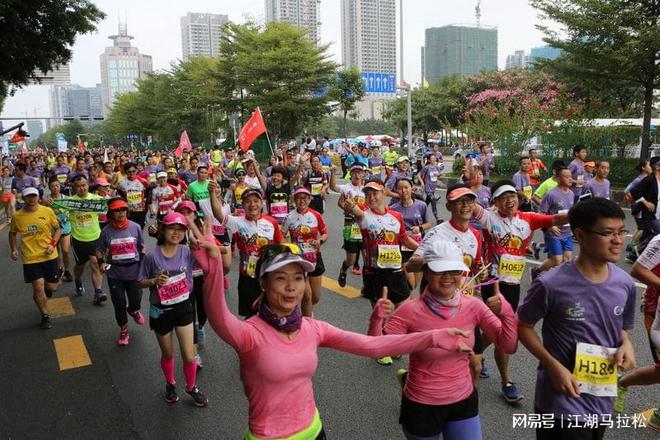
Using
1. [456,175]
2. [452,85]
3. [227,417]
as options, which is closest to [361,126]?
[452,85]

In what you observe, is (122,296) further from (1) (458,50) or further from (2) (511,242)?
(1) (458,50)

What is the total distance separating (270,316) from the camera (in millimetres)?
2564

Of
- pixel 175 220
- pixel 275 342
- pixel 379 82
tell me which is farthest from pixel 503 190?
pixel 379 82

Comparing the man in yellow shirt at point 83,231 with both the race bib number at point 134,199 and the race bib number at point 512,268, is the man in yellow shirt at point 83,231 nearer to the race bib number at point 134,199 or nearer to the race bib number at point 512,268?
the race bib number at point 134,199

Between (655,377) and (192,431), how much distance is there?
3291 millimetres


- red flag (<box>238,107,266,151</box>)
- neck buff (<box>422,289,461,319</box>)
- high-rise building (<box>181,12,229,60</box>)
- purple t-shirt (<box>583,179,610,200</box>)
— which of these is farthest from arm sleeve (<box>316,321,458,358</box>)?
high-rise building (<box>181,12,229,60</box>)

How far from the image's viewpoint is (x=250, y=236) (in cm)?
552

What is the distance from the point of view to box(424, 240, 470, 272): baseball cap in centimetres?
293

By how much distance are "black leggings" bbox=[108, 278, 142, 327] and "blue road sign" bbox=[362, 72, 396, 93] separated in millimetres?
25075

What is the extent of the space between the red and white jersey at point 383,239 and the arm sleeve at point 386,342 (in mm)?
2877

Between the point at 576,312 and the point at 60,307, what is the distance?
711 centimetres

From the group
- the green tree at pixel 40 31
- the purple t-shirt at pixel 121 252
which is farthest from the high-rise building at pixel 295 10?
→ the purple t-shirt at pixel 121 252

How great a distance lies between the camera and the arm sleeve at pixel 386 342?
2.66m

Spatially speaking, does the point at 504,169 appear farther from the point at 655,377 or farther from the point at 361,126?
the point at 361,126
